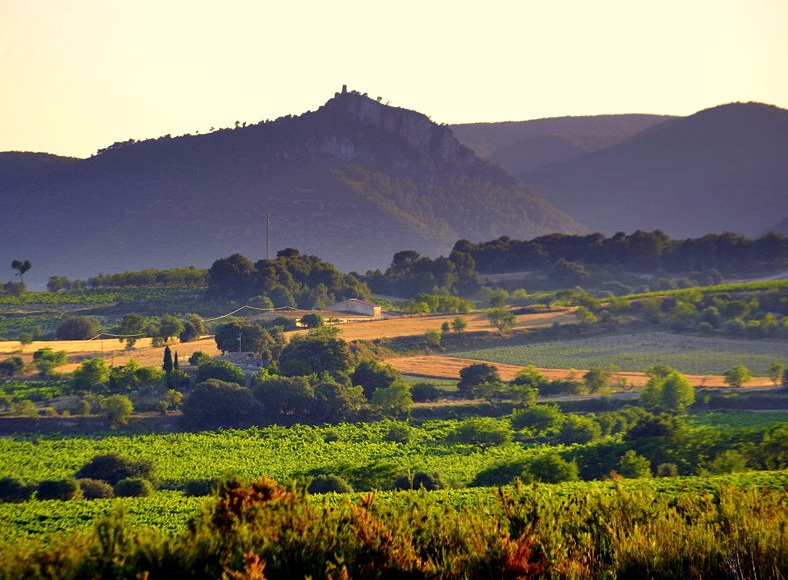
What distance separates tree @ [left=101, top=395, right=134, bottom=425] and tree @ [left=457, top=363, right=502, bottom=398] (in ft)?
56.4

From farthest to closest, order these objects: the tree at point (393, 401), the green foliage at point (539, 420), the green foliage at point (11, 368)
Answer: the green foliage at point (11, 368)
the tree at point (393, 401)
the green foliage at point (539, 420)

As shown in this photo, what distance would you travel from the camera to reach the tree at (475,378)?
52.3 meters

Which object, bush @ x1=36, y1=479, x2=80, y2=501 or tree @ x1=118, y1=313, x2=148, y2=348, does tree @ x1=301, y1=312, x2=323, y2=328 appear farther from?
bush @ x1=36, y1=479, x2=80, y2=501

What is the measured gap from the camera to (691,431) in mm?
35188

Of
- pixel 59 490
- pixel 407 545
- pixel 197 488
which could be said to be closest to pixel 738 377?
pixel 197 488

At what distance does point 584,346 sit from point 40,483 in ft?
143

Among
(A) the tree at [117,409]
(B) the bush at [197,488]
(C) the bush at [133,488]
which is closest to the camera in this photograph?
(B) the bush at [197,488]

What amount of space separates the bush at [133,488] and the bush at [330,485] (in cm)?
552

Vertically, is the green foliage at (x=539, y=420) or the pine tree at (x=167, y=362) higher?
A: the pine tree at (x=167, y=362)

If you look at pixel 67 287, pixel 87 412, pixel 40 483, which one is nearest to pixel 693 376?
pixel 87 412

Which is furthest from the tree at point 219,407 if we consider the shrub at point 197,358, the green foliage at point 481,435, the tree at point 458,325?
the tree at point 458,325

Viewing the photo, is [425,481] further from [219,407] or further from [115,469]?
[219,407]

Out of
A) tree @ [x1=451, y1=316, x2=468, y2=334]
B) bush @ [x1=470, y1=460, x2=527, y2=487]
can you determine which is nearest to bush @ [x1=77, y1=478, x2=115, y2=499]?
bush @ [x1=470, y1=460, x2=527, y2=487]

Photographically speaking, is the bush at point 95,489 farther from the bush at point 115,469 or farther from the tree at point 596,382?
the tree at point 596,382
